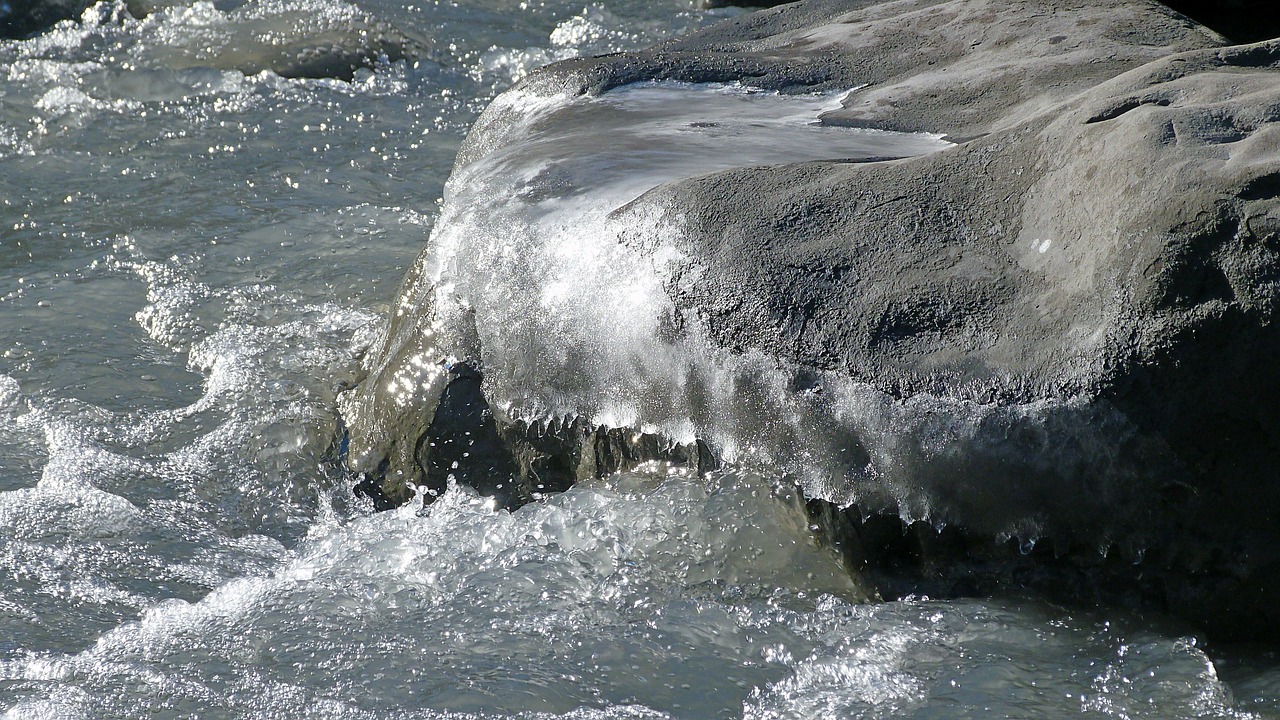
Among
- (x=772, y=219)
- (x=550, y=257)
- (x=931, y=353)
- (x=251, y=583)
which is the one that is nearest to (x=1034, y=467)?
(x=931, y=353)

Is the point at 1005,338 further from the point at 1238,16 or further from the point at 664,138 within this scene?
the point at 1238,16

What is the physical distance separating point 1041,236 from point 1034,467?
1.74ft

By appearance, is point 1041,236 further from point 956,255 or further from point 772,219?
point 772,219

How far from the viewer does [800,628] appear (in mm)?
2447

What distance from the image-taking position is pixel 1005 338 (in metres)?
2.34

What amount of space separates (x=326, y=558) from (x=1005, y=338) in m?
1.65

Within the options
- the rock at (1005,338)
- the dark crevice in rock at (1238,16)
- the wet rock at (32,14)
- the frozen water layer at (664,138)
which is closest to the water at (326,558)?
the frozen water layer at (664,138)

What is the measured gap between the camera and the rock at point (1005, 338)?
220 centimetres

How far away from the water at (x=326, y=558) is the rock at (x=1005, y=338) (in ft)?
0.56

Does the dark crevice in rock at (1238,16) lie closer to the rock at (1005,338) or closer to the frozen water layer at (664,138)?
the frozen water layer at (664,138)

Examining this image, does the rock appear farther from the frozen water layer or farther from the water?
the frozen water layer

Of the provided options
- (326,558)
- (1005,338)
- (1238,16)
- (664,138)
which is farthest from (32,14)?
(1005,338)

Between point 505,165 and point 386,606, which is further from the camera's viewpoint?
point 505,165

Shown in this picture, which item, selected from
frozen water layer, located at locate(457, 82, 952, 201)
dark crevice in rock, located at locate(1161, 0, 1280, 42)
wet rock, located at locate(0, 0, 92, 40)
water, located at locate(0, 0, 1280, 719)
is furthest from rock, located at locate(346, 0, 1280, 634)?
A: wet rock, located at locate(0, 0, 92, 40)
